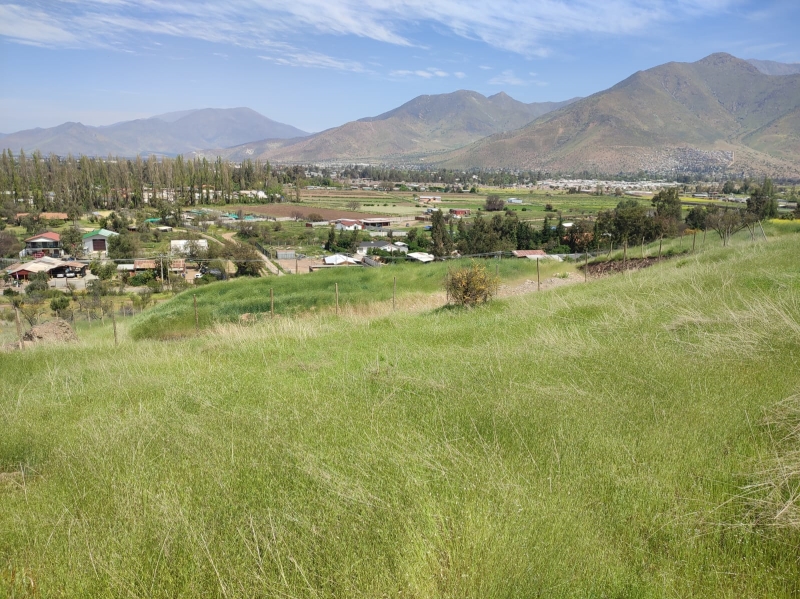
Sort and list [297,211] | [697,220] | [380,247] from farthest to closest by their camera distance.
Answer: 1. [297,211]
2. [380,247]
3. [697,220]

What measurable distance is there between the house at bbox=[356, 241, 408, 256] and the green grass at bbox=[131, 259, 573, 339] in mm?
29559

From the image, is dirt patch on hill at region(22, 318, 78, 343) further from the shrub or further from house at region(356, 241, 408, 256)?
house at region(356, 241, 408, 256)

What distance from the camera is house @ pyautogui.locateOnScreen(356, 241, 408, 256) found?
58.6m

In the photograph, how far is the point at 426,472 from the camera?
4402mm

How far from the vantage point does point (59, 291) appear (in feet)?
126

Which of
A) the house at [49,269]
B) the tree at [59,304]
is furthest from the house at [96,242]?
the tree at [59,304]

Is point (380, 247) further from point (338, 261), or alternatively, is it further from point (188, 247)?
point (188, 247)

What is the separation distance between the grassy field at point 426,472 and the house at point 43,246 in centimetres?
5478

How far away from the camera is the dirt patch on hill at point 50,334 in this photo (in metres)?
15.0

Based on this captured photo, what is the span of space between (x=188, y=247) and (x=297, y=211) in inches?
1873

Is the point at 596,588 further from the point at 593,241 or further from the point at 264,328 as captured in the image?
the point at 593,241

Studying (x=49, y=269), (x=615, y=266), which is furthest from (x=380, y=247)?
(x=615, y=266)

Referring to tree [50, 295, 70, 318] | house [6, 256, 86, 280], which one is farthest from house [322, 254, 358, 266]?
tree [50, 295, 70, 318]

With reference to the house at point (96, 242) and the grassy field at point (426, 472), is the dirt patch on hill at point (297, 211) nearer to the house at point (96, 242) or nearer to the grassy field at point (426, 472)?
the house at point (96, 242)
